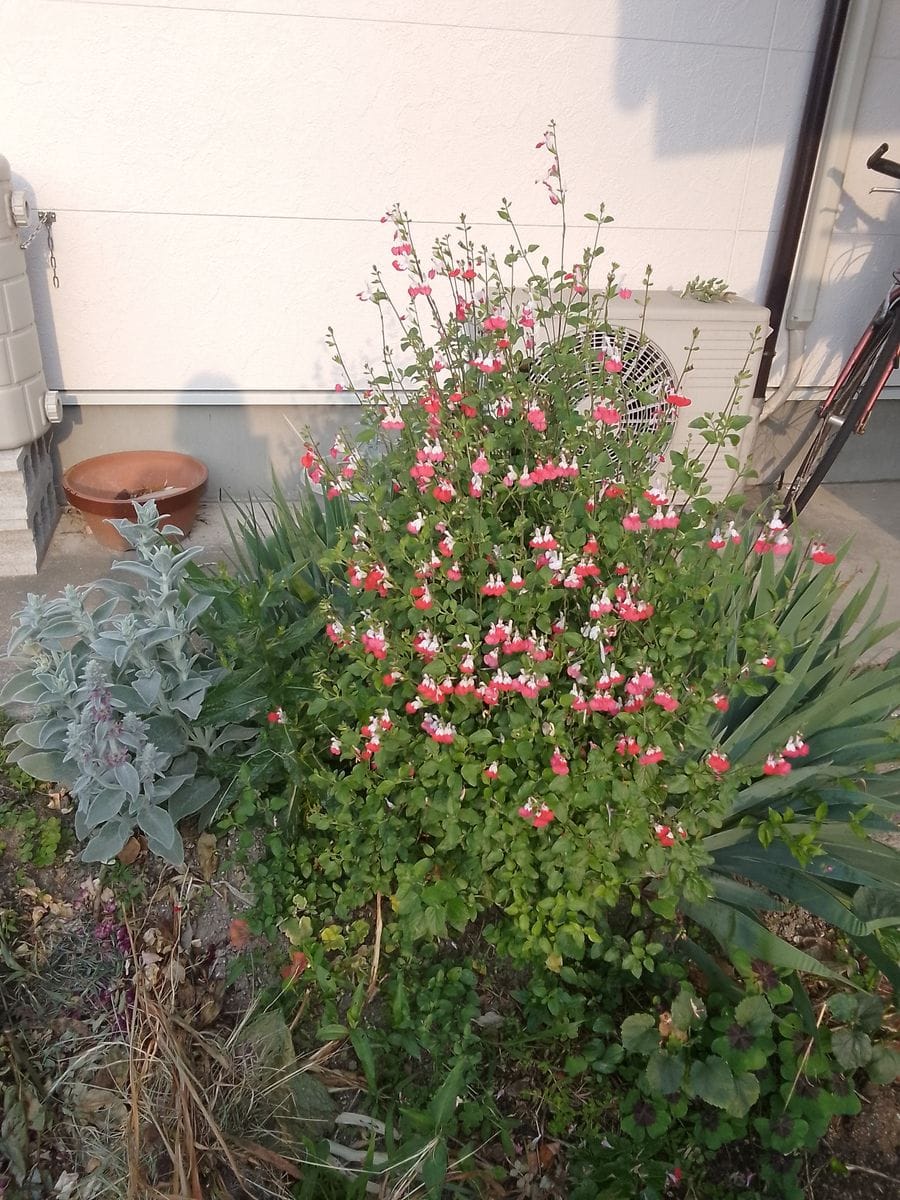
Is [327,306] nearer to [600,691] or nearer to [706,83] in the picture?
[706,83]

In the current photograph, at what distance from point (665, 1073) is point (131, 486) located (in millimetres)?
2951

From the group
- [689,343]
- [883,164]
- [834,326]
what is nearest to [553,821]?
[689,343]

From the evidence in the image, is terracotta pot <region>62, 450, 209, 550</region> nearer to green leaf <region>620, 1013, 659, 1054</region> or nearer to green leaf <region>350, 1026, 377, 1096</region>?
green leaf <region>350, 1026, 377, 1096</region>

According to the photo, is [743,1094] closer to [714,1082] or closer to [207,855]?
[714,1082]

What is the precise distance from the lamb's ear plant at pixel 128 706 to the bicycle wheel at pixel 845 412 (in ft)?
7.61

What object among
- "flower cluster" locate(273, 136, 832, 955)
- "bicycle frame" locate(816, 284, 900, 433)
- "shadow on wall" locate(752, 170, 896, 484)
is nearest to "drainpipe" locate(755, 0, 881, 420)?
"shadow on wall" locate(752, 170, 896, 484)

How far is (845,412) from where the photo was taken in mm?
3680

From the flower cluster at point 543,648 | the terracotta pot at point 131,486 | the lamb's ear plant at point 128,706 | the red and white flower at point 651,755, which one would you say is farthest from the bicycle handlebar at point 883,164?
the lamb's ear plant at point 128,706

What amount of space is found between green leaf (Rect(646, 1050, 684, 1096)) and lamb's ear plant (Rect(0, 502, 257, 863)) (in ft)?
3.46

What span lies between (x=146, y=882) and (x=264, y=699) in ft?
1.75

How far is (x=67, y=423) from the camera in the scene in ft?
12.4

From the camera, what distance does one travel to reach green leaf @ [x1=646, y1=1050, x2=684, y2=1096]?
1.70 meters

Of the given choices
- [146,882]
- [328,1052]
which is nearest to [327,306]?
[146,882]

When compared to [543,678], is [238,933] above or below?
below
